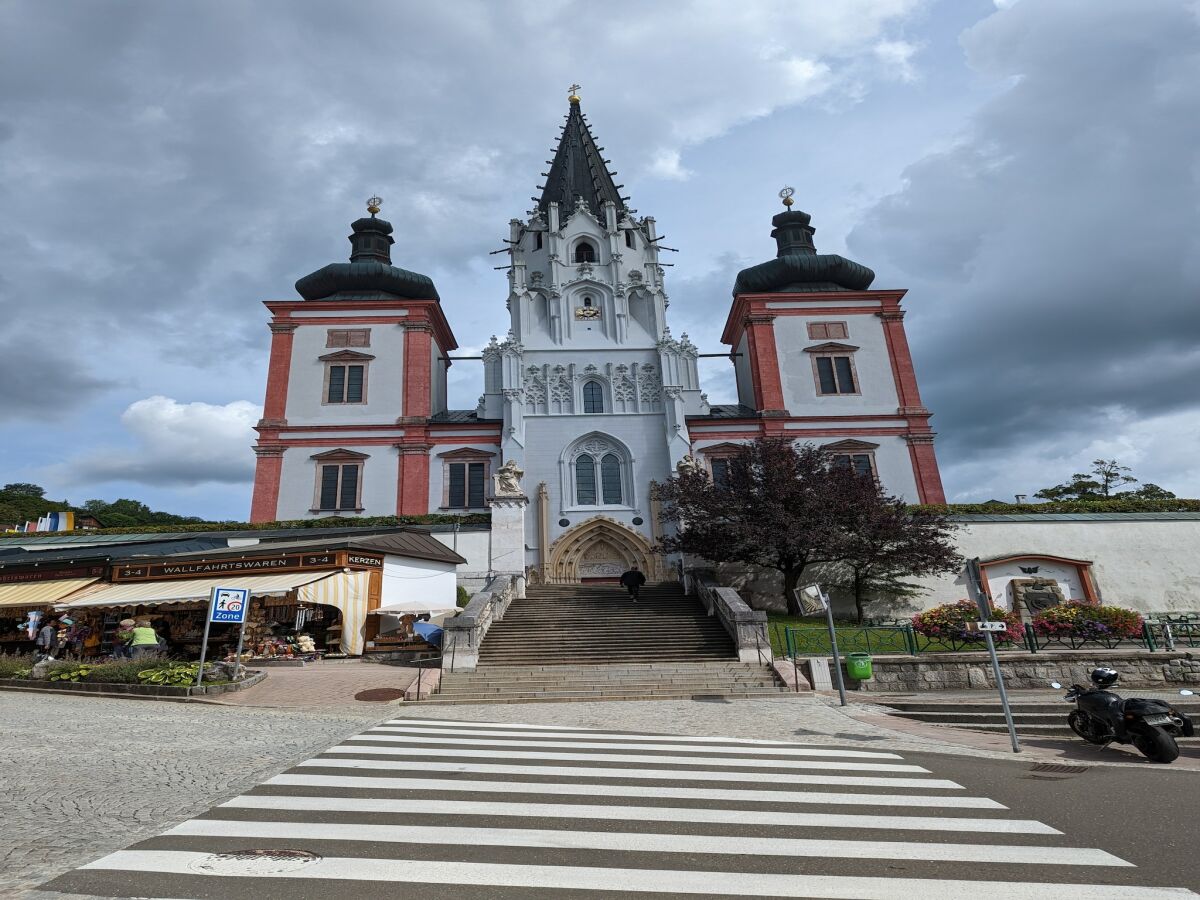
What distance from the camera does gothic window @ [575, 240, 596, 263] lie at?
38.6m

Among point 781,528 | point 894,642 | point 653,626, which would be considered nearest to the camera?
point 894,642

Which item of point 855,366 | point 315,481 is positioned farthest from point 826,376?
point 315,481

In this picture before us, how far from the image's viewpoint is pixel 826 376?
117 feet

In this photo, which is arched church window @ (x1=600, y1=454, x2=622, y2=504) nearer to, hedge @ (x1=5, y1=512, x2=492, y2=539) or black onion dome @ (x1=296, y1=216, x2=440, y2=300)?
hedge @ (x1=5, y1=512, x2=492, y2=539)

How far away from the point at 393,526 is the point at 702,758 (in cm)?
2189

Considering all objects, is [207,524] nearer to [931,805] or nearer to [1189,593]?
[931,805]

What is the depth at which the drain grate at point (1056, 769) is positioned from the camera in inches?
302

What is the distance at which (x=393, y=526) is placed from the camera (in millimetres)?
27781

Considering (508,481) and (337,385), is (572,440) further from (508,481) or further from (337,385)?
A: (337,385)

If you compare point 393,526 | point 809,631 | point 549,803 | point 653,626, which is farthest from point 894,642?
point 393,526

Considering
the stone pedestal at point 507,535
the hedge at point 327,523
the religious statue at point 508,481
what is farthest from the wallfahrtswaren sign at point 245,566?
the hedge at point 327,523

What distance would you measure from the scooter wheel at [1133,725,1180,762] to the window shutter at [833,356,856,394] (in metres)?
28.4

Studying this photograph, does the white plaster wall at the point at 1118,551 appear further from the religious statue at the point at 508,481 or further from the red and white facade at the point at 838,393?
the religious statue at the point at 508,481

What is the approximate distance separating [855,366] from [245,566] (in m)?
30.0
